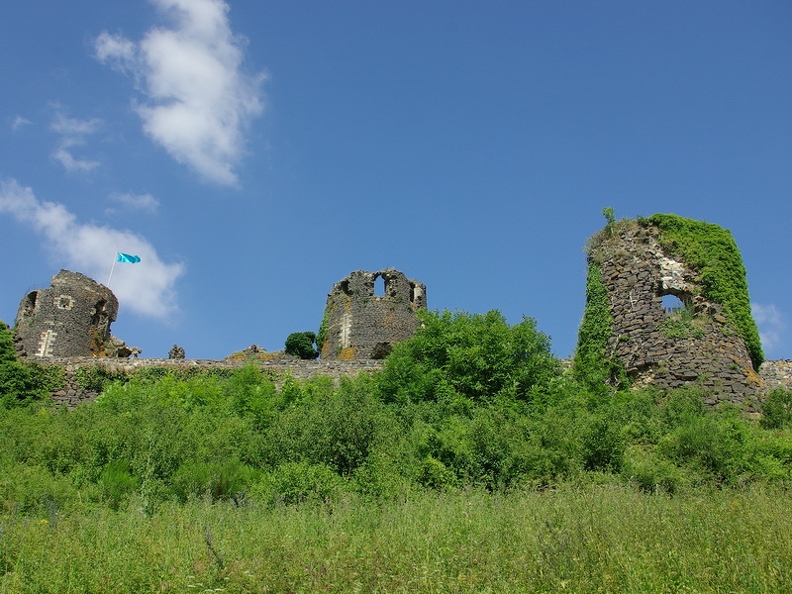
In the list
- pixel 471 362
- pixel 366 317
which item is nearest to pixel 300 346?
pixel 366 317

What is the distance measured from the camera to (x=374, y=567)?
6.91 m

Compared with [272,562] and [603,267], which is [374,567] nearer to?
[272,562]

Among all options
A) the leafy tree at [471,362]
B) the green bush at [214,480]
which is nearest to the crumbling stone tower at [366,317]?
the leafy tree at [471,362]

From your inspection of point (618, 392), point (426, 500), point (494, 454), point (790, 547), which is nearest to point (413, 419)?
point (494, 454)

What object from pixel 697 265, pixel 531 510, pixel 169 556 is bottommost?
pixel 169 556

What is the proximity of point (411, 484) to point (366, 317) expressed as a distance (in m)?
25.2

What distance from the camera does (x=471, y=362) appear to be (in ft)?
70.3

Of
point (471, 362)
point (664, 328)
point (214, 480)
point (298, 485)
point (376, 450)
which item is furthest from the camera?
point (471, 362)

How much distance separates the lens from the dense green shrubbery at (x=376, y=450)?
11.9 metres

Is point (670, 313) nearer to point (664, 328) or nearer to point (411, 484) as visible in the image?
point (664, 328)

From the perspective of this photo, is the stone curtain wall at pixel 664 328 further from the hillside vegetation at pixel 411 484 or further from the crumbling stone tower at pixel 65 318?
the crumbling stone tower at pixel 65 318

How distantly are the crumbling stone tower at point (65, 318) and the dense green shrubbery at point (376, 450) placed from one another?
22404 millimetres

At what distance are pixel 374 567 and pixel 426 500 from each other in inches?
136

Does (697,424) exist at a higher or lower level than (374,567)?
higher
